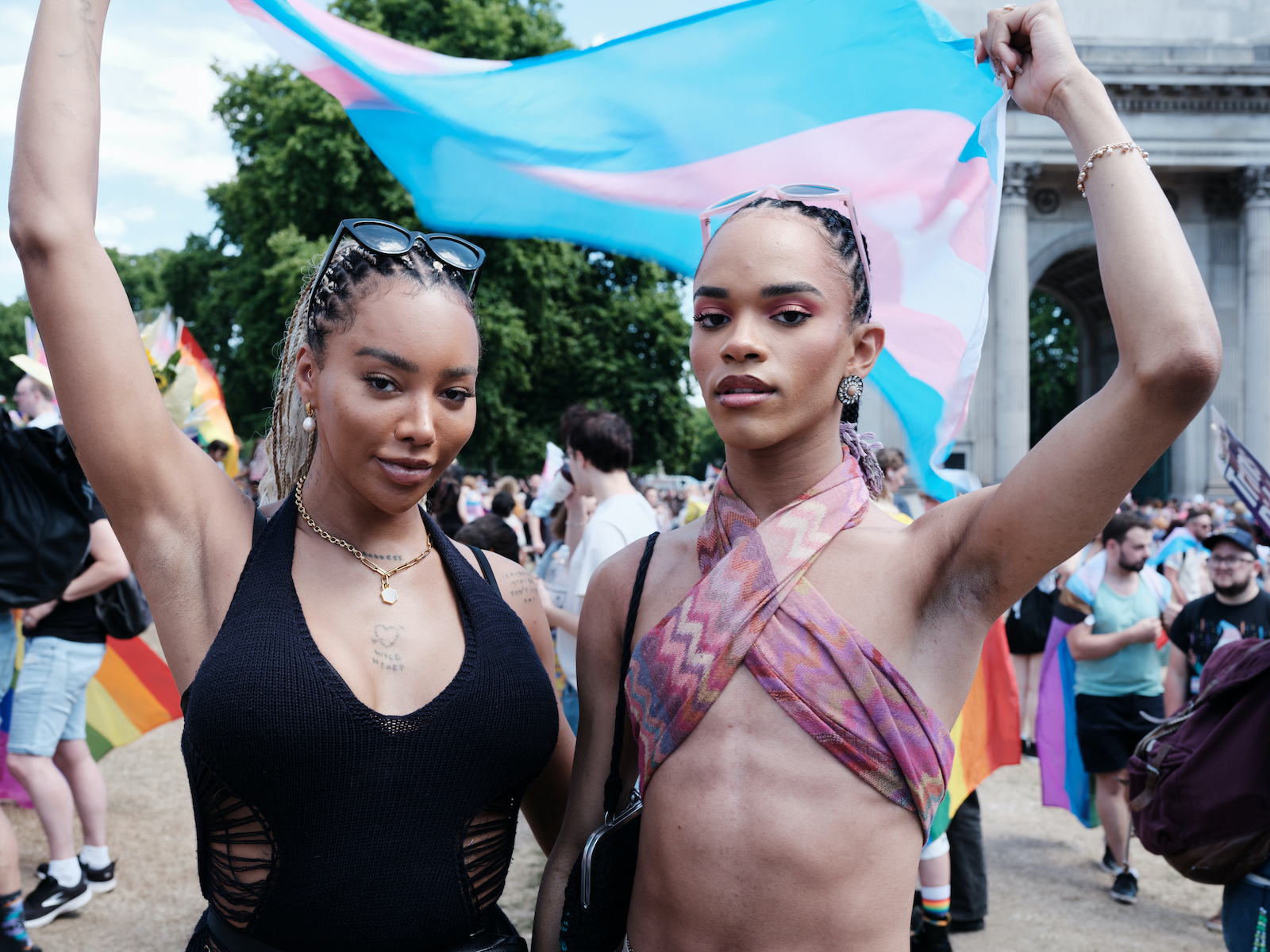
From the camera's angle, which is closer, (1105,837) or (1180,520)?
(1105,837)

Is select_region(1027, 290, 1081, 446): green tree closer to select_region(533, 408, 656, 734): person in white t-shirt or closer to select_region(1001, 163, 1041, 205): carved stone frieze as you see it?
select_region(1001, 163, 1041, 205): carved stone frieze

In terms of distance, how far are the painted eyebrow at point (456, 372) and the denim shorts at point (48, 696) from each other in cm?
439

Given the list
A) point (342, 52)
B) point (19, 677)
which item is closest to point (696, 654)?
point (342, 52)

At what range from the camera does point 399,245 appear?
2.07 metres

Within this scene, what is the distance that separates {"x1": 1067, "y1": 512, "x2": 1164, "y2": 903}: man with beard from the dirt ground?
35cm

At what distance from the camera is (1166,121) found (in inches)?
1009

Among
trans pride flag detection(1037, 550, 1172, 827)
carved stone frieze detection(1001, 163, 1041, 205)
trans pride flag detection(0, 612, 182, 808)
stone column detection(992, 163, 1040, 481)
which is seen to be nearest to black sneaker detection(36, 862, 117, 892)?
trans pride flag detection(0, 612, 182, 808)

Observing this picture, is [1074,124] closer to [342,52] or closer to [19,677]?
[342,52]

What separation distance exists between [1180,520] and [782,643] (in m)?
15.0

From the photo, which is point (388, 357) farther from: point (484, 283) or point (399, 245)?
point (484, 283)

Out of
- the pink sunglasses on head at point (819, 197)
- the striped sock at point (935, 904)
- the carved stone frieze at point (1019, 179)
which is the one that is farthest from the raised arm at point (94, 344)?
the carved stone frieze at point (1019, 179)

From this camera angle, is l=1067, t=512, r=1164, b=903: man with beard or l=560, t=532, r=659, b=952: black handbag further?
l=1067, t=512, r=1164, b=903: man with beard

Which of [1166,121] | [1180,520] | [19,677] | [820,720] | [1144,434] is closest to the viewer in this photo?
[1144,434]

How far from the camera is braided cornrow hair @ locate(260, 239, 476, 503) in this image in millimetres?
2031
